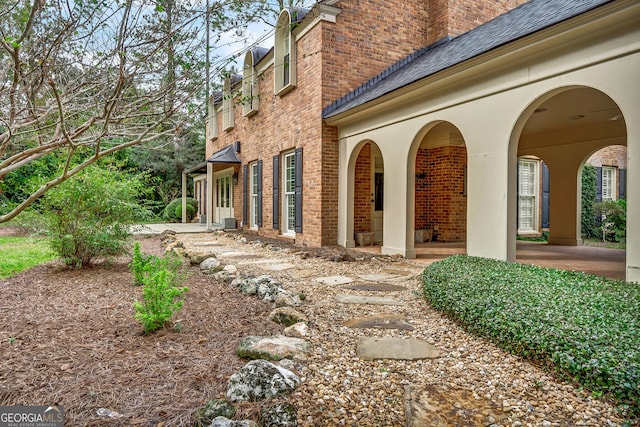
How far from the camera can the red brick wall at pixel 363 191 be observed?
29.9ft

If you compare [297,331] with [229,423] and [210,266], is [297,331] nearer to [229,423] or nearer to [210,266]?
[229,423]

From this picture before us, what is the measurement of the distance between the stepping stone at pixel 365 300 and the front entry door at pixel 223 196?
11416 millimetres

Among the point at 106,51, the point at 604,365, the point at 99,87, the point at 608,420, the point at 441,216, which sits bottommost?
the point at 608,420

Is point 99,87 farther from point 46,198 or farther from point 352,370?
point 46,198

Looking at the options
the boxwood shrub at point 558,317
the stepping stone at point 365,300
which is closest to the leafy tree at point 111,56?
the stepping stone at point 365,300

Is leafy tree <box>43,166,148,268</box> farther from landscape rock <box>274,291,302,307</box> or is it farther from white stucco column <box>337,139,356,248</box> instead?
white stucco column <box>337,139,356,248</box>

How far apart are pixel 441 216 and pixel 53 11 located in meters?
9.05

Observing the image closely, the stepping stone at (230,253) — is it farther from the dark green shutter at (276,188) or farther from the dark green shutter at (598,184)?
the dark green shutter at (598,184)

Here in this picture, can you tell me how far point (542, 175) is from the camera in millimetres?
12102

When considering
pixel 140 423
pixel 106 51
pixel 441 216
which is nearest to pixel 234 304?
pixel 140 423

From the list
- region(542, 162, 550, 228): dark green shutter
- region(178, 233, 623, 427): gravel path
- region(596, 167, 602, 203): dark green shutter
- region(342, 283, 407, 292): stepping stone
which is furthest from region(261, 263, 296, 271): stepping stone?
region(596, 167, 602, 203): dark green shutter

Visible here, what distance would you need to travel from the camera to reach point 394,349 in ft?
9.65

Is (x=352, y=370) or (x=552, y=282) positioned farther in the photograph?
(x=552, y=282)

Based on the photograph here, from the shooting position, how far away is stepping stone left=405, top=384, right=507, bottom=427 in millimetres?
1977
